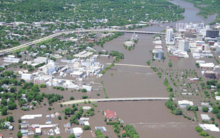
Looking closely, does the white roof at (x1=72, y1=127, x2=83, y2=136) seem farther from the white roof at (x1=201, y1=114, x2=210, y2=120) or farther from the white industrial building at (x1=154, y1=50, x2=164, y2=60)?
the white industrial building at (x1=154, y1=50, x2=164, y2=60)

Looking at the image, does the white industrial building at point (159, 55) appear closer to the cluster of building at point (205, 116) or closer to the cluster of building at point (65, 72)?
the cluster of building at point (65, 72)

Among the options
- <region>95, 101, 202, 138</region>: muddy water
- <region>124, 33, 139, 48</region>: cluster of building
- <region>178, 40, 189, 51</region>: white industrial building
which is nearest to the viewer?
<region>95, 101, 202, 138</region>: muddy water

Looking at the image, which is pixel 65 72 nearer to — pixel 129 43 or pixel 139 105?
pixel 139 105

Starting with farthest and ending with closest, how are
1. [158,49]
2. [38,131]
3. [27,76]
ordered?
1. [158,49]
2. [27,76]
3. [38,131]

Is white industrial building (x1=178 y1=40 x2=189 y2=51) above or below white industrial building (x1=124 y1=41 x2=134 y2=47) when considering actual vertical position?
above

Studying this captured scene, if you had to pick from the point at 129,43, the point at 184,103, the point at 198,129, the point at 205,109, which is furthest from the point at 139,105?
the point at 129,43

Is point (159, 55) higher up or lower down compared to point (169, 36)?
lower down

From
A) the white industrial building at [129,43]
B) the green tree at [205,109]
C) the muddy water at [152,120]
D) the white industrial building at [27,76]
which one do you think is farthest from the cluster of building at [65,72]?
the white industrial building at [129,43]

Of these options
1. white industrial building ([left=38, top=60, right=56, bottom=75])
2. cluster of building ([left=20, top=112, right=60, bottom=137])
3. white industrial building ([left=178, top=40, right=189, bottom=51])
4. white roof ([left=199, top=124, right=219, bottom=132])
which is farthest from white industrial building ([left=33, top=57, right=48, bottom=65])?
white roof ([left=199, top=124, right=219, bottom=132])

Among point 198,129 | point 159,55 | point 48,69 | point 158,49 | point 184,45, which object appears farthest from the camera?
point 158,49

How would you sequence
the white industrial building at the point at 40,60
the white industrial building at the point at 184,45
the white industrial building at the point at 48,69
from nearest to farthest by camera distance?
the white industrial building at the point at 48,69
the white industrial building at the point at 40,60
the white industrial building at the point at 184,45

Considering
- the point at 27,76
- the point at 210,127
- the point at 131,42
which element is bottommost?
the point at 210,127
